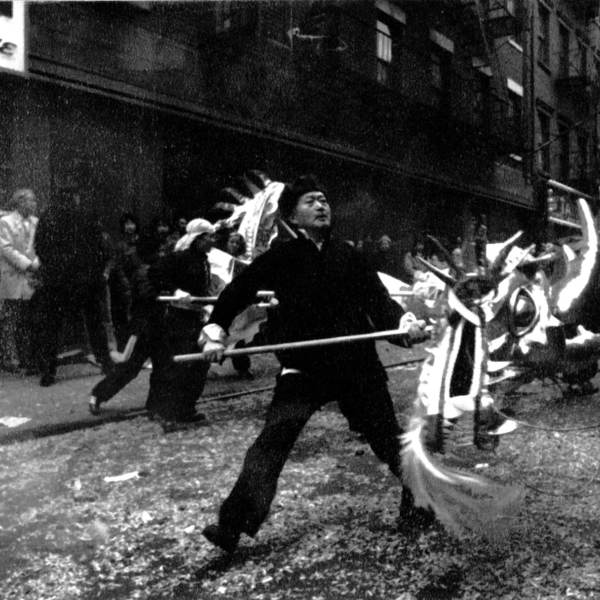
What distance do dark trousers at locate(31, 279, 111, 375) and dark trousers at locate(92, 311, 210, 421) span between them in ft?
5.34

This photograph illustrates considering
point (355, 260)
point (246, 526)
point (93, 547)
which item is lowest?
point (93, 547)

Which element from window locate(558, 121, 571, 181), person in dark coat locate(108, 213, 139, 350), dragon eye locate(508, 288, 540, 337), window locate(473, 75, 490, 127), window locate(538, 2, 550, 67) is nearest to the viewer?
dragon eye locate(508, 288, 540, 337)

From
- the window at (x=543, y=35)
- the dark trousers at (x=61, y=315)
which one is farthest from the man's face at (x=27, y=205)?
the window at (x=543, y=35)

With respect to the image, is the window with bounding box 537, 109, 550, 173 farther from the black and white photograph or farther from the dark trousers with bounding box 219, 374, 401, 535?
the dark trousers with bounding box 219, 374, 401, 535

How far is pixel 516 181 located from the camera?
920 inches

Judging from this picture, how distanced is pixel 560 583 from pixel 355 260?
181 cm

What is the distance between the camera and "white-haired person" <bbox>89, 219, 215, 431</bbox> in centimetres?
697

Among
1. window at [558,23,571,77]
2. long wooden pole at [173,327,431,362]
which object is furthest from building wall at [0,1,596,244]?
long wooden pole at [173,327,431,362]

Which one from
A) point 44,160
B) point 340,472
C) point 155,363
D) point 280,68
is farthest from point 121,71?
point 340,472

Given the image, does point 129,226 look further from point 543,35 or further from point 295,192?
point 543,35

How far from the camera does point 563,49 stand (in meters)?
22.9

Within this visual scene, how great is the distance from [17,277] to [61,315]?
0.71 m

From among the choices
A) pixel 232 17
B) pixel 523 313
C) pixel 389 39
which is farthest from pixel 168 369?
pixel 389 39

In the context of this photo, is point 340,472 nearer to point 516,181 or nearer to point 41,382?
point 41,382
